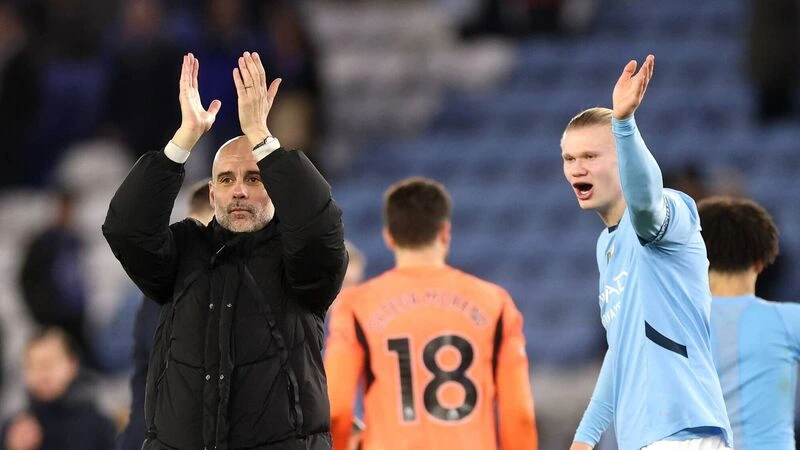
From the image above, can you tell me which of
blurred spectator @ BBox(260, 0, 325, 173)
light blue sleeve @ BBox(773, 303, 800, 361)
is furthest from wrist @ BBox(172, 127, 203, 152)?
blurred spectator @ BBox(260, 0, 325, 173)

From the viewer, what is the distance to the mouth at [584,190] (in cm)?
531

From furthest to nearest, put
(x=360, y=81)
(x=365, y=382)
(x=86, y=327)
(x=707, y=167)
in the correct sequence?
1. (x=360, y=81)
2. (x=86, y=327)
3. (x=707, y=167)
4. (x=365, y=382)

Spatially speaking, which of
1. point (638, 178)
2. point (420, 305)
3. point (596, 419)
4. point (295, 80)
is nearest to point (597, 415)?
point (596, 419)

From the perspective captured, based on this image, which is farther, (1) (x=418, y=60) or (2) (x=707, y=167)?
(1) (x=418, y=60)

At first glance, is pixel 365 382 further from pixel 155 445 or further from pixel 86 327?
pixel 86 327

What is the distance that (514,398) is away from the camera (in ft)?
20.8

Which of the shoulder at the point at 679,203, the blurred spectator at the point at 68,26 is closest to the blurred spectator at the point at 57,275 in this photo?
the blurred spectator at the point at 68,26

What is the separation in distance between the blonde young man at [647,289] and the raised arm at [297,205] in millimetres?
873

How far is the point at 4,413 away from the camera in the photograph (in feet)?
43.9

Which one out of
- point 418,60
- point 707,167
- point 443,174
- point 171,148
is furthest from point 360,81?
point 171,148

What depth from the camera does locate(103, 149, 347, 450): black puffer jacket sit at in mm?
5016

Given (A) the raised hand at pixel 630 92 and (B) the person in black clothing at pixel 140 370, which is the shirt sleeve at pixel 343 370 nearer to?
(B) the person in black clothing at pixel 140 370

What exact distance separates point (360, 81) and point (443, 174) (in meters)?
1.83

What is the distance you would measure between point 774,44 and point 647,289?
832 centimetres
